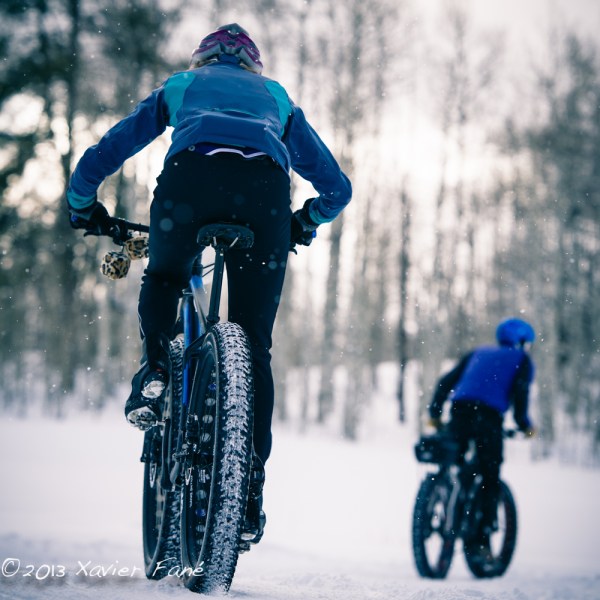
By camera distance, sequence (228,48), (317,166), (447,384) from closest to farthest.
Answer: (228,48), (317,166), (447,384)

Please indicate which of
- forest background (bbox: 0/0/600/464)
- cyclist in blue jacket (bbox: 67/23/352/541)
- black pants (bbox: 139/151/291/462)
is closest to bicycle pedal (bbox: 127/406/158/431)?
cyclist in blue jacket (bbox: 67/23/352/541)

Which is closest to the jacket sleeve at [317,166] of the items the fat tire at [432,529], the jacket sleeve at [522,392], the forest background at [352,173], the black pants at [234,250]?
the black pants at [234,250]

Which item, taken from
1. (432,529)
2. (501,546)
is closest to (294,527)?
(432,529)

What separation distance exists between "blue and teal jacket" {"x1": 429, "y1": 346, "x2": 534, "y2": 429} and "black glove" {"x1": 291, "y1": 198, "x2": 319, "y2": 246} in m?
2.86

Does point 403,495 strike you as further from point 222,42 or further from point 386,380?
point 386,380

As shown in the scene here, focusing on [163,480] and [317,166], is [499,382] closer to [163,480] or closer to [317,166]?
[317,166]

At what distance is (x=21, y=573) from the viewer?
2.38 meters

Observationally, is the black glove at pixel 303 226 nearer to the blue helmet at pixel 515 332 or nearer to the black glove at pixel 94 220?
the black glove at pixel 94 220

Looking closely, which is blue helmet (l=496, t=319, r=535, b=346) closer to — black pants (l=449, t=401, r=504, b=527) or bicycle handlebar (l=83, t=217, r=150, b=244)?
black pants (l=449, t=401, r=504, b=527)

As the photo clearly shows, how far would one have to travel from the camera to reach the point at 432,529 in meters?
4.56

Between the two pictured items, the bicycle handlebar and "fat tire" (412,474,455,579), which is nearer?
the bicycle handlebar

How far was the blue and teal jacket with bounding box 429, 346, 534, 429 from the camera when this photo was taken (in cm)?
482

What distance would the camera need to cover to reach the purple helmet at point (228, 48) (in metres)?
2.27

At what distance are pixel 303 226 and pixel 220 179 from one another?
0.53 meters
